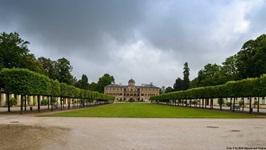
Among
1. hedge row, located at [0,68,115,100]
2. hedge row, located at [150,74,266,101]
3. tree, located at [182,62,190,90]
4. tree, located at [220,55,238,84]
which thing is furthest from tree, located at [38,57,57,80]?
tree, located at [182,62,190,90]

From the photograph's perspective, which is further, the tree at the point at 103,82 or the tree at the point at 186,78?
the tree at the point at 103,82

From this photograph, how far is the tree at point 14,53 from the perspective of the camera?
67.0m

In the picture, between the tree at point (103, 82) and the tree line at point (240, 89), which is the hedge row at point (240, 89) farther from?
the tree at point (103, 82)

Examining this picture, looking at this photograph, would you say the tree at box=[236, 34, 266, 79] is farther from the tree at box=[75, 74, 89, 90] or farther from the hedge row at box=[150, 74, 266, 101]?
the tree at box=[75, 74, 89, 90]

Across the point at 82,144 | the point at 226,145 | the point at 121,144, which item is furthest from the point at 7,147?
the point at 226,145

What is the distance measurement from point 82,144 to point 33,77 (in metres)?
27.5

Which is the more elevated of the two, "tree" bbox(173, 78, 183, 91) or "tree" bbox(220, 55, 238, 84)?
"tree" bbox(220, 55, 238, 84)

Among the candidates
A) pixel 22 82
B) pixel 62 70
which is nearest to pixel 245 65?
pixel 22 82

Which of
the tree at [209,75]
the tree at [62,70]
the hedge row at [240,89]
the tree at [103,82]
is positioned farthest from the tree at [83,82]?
the hedge row at [240,89]

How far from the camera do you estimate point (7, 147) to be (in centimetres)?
1103

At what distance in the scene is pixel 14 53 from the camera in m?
67.4

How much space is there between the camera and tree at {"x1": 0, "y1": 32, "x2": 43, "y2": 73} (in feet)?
220

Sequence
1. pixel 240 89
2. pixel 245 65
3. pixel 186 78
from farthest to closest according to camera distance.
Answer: pixel 186 78, pixel 245 65, pixel 240 89

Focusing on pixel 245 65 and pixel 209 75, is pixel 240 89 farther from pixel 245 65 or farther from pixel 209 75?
pixel 209 75
